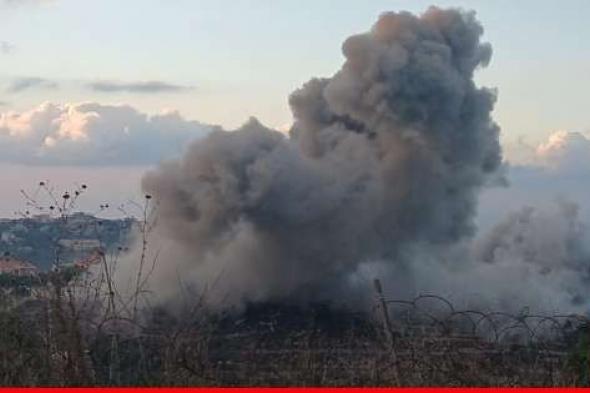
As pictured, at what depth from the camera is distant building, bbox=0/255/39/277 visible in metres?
8.45

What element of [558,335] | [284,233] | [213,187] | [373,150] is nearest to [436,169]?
[373,150]

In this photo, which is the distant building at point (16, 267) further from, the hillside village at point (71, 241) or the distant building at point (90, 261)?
the distant building at point (90, 261)

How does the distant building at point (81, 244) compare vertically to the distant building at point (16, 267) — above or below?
above

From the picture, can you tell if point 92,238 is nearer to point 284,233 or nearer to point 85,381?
point 85,381

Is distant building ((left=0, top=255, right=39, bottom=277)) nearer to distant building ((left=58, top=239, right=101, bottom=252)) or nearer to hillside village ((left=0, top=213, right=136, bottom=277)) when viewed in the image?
hillside village ((left=0, top=213, right=136, bottom=277))

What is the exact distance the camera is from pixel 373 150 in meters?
48.4

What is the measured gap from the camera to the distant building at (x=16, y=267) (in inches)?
332

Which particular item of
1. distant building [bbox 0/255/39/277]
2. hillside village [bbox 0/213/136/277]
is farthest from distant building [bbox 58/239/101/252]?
distant building [bbox 0/255/39/277]

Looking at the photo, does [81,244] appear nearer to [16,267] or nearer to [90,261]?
[90,261]

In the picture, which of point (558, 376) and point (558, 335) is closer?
point (558, 376)

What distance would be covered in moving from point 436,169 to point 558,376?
4048 centimetres

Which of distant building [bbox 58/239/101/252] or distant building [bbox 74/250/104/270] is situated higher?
distant building [bbox 58/239/101/252]

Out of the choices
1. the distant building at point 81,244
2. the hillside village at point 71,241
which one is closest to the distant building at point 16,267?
the hillside village at point 71,241

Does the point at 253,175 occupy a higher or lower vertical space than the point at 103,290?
higher
